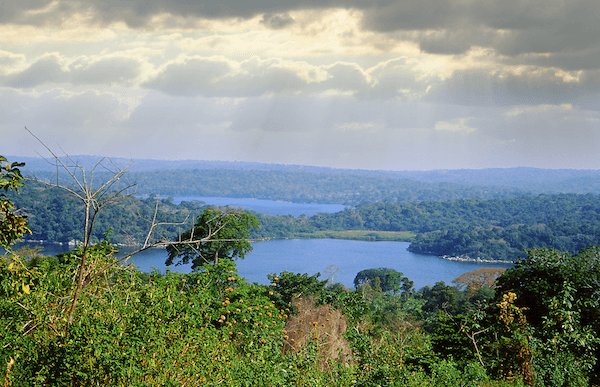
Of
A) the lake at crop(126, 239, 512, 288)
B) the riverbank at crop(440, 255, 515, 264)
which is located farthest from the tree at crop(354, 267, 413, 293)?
the riverbank at crop(440, 255, 515, 264)

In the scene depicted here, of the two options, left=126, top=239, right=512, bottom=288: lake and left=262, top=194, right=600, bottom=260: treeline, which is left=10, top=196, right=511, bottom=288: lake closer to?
left=126, top=239, right=512, bottom=288: lake

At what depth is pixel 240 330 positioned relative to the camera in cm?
832

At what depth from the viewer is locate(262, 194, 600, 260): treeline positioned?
87.6m

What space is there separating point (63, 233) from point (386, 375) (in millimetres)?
71499

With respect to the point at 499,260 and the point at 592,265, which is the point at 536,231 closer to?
the point at 499,260

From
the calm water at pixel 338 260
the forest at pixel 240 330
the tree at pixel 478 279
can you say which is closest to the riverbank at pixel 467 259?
the calm water at pixel 338 260

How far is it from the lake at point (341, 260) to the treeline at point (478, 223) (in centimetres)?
386

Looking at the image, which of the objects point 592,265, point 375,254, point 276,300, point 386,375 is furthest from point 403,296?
point 375,254

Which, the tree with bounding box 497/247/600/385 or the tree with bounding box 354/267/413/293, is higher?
the tree with bounding box 497/247/600/385

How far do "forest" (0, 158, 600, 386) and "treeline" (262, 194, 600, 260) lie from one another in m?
74.4

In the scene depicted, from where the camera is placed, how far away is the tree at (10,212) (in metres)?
3.94

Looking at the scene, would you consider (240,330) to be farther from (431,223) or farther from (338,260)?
(431,223)

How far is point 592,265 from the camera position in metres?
9.92

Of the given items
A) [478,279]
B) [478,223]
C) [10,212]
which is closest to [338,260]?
[478,223]
